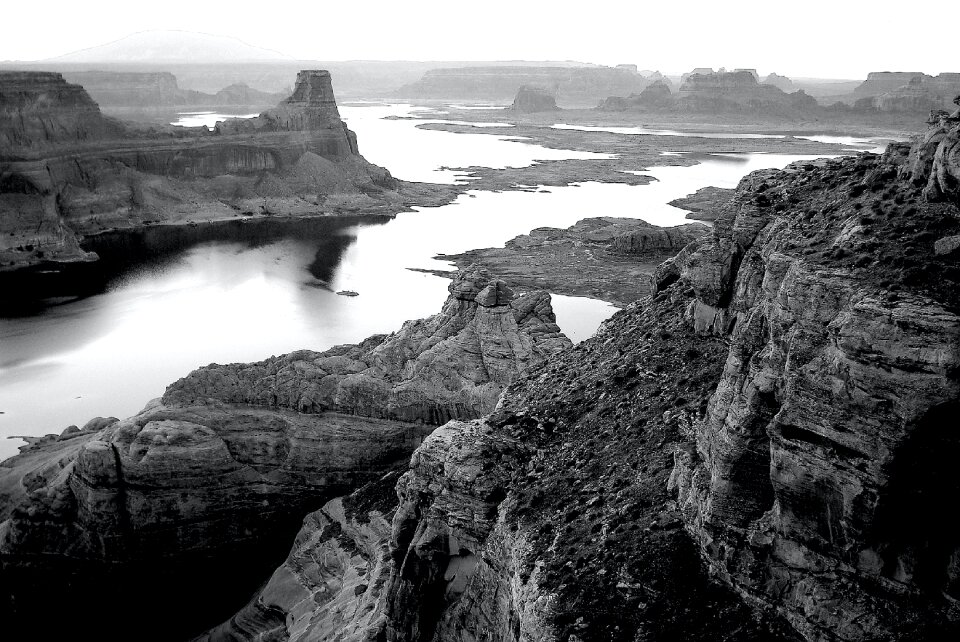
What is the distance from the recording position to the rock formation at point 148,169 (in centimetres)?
5806

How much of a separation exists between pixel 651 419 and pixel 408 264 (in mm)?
44399

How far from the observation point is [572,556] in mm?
10078

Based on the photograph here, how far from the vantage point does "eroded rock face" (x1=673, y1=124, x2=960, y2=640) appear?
7.57 metres

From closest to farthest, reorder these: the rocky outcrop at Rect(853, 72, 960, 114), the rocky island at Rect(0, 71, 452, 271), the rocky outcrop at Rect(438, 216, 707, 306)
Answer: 1. the rocky outcrop at Rect(438, 216, 707, 306)
2. the rocky island at Rect(0, 71, 452, 271)
3. the rocky outcrop at Rect(853, 72, 960, 114)

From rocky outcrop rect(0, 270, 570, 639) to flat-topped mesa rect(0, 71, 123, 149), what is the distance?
46.9m

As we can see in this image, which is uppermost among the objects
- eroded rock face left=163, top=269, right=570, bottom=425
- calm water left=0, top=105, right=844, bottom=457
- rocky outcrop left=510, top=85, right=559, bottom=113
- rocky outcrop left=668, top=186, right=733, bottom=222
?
rocky outcrop left=510, top=85, right=559, bottom=113

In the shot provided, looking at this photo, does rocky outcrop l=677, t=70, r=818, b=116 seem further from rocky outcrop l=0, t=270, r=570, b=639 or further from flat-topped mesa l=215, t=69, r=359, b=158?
rocky outcrop l=0, t=270, r=570, b=639

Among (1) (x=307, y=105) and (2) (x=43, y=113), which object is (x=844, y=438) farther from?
(1) (x=307, y=105)

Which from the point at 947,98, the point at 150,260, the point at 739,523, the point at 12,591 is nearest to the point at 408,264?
the point at 150,260

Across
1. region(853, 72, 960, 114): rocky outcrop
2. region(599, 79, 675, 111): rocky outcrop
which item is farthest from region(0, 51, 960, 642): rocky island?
region(599, 79, 675, 111): rocky outcrop

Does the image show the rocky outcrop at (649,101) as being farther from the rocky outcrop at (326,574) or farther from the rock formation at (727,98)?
the rocky outcrop at (326,574)

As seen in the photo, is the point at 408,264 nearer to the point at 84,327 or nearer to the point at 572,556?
the point at 84,327

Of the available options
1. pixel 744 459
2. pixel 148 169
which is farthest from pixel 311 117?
pixel 744 459

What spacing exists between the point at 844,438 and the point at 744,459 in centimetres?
123
